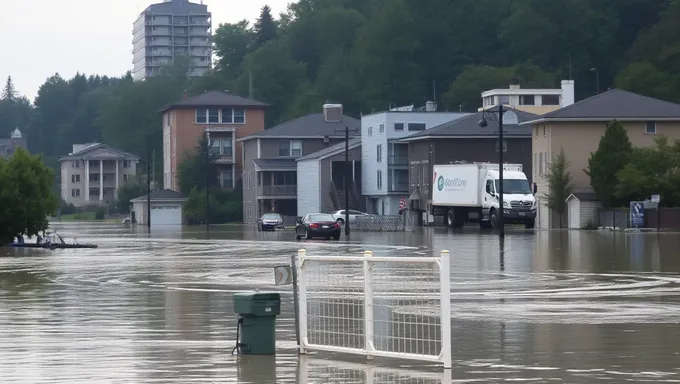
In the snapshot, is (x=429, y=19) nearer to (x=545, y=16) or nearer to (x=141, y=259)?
(x=545, y=16)

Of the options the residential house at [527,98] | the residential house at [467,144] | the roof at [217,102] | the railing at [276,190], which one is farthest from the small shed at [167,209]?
the residential house at [467,144]

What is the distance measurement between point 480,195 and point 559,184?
7.27 metres

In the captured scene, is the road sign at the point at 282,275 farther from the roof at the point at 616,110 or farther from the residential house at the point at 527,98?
the residential house at the point at 527,98

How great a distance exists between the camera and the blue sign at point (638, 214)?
69.1 meters

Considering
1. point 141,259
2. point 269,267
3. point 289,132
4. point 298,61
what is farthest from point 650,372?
point 298,61

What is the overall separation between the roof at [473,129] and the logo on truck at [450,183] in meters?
16.2

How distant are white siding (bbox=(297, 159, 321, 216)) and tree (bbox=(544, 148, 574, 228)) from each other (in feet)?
115

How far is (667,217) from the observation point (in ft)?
227

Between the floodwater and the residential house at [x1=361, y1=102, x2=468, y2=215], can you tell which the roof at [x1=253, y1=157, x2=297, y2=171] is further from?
the floodwater

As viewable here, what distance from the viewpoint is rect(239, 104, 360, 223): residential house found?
124 metres

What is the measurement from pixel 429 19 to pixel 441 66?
544cm

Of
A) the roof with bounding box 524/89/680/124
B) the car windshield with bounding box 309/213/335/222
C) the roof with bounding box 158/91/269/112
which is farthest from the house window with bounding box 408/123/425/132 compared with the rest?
the car windshield with bounding box 309/213/335/222

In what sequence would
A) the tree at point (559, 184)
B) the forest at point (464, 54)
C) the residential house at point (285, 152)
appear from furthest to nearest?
the forest at point (464, 54) < the residential house at point (285, 152) < the tree at point (559, 184)

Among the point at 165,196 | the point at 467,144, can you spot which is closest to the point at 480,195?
the point at 467,144
